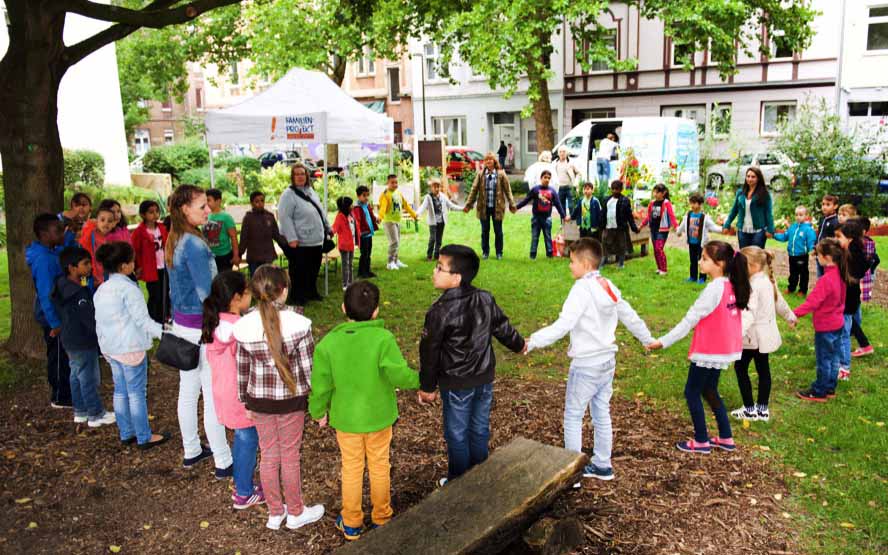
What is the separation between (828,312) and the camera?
240 inches

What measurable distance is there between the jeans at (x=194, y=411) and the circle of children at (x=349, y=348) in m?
0.01

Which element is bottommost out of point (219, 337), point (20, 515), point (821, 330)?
point (20, 515)

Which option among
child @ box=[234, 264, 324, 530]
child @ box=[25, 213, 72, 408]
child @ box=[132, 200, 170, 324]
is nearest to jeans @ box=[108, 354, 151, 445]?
child @ box=[25, 213, 72, 408]

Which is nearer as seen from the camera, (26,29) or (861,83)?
(26,29)

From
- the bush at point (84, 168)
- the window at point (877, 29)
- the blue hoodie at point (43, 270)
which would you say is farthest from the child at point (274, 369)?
the window at point (877, 29)

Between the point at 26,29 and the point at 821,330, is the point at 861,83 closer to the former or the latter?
the point at 821,330

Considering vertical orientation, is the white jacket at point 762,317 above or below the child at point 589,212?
below

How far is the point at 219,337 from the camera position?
14.5 ft

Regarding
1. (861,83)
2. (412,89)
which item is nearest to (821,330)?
(861,83)

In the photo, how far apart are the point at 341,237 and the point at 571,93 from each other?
26939 millimetres

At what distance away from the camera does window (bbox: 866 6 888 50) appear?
27859mm

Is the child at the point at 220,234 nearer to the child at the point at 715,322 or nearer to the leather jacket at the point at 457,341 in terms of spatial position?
the leather jacket at the point at 457,341

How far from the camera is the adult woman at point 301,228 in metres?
9.71

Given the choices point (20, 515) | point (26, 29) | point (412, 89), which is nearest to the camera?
point (20, 515)
